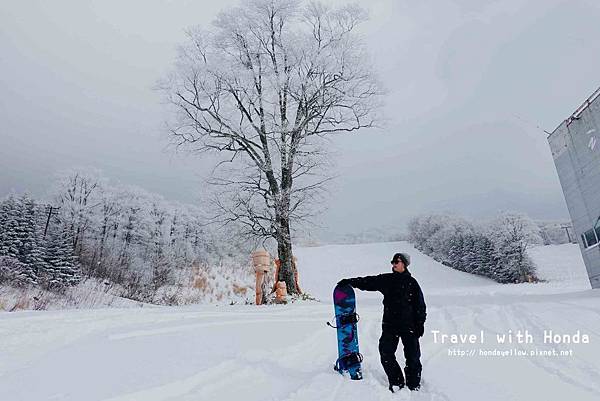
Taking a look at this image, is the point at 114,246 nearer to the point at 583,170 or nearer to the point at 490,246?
the point at 583,170

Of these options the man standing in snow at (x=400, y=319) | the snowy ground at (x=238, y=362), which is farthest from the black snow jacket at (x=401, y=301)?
the snowy ground at (x=238, y=362)

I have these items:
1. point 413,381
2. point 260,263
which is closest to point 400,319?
point 413,381

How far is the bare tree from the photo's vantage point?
43.1 feet

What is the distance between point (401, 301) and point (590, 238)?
37.9ft

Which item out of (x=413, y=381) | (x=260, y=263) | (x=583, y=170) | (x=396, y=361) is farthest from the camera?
(x=583, y=170)

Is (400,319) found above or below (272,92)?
below

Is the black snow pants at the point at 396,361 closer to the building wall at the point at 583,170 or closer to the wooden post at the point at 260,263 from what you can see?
the wooden post at the point at 260,263

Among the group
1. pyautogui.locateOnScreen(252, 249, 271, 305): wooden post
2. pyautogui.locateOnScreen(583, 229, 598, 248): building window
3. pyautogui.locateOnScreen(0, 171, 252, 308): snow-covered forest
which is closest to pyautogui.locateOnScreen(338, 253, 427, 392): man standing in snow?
pyautogui.locateOnScreen(252, 249, 271, 305): wooden post

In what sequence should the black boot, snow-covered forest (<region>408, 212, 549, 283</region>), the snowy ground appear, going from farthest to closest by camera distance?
1. snow-covered forest (<region>408, 212, 549, 283</region>)
2. the black boot
3. the snowy ground

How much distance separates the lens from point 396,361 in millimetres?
3826

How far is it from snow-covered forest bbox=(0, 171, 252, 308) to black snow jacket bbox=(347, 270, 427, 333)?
9.84 meters

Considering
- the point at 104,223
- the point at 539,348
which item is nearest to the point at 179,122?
the point at 539,348

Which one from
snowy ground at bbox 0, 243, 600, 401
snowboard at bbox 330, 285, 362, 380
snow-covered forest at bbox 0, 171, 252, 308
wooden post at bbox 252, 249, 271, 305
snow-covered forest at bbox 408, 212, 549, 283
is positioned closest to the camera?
snowy ground at bbox 0, 243, 600, 401

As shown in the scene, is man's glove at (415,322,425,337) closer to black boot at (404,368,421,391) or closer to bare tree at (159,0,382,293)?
black boot at (404,368,421,391)
